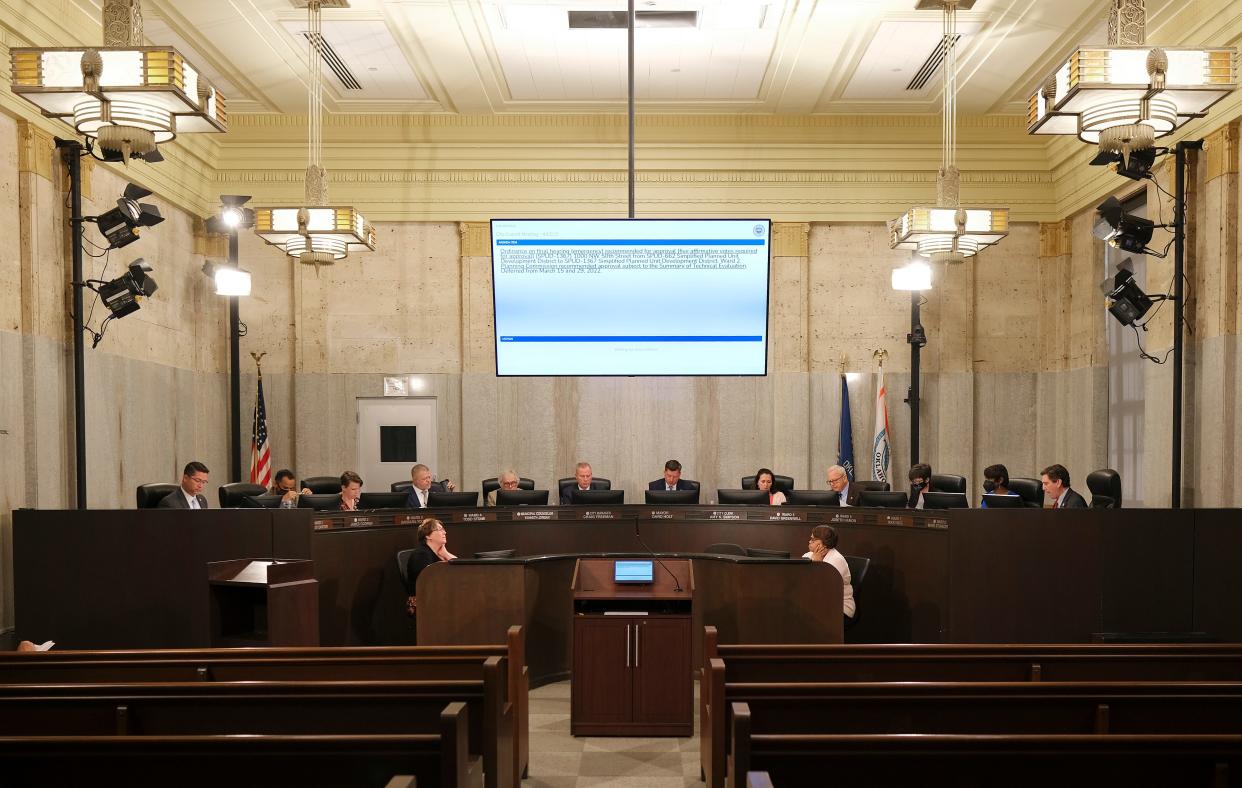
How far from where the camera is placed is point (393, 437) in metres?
12.0

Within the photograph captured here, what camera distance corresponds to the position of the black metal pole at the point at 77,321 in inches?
336

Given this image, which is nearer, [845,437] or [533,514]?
[533,514]

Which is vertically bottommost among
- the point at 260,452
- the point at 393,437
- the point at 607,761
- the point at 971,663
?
the point at 607,761

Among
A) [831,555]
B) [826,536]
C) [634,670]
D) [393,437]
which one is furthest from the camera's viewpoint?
[393,437]

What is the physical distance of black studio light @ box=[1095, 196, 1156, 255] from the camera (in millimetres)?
8195

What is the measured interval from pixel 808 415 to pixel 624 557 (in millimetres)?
6180

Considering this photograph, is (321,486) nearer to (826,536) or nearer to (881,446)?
(826,536)

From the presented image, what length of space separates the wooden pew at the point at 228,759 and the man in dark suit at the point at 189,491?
553 cm

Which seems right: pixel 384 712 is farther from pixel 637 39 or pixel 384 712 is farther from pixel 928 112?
pixel 928 112

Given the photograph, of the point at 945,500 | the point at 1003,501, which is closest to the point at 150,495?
the point at 945,500

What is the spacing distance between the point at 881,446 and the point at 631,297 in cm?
409

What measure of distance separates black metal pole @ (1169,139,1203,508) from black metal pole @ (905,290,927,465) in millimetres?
3155

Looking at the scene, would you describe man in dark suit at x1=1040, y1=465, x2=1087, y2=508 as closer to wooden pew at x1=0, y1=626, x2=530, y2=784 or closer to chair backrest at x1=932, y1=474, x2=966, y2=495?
chair backrest at x1=932, y1=474, x2=966, y2=495

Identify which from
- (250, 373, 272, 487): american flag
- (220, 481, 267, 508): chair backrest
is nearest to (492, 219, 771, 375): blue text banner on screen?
(220, 481, 267, 508): chair backrest
